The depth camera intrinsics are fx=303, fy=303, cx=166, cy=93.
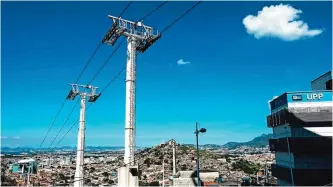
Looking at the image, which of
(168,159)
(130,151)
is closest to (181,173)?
(130,151)

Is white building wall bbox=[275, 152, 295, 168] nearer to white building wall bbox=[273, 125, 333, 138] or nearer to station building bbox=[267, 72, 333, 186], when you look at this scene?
station building bbox=[267, 72, 333, 186]

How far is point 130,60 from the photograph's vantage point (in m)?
15.4

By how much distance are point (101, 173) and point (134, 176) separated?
68.4 m

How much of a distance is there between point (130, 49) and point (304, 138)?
34305 millimetres

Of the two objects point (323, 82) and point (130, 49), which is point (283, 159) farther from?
point (130, 49)

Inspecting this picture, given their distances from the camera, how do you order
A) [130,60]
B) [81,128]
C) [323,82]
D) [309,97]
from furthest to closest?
1. [323,82]
2. [309,97]
3. [81,128]
4. [130,60]

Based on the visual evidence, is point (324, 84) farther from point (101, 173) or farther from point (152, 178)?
point (101, 173)

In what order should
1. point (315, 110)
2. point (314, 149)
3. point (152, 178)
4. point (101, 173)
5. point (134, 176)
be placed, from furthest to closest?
point (101, 173) → point (152, 178) → point (315, 110) → point (314, 149) → point (134, 176)

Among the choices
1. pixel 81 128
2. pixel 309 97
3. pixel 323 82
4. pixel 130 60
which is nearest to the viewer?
pixel 130 60

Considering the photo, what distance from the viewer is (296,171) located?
41062 millimetres

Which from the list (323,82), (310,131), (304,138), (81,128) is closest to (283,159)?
(304,138)

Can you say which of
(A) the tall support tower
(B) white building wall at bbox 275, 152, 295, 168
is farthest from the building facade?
(A) the tall support tower

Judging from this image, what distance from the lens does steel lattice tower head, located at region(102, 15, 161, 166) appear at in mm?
14531

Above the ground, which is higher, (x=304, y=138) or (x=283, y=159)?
(x=304, y=138)
